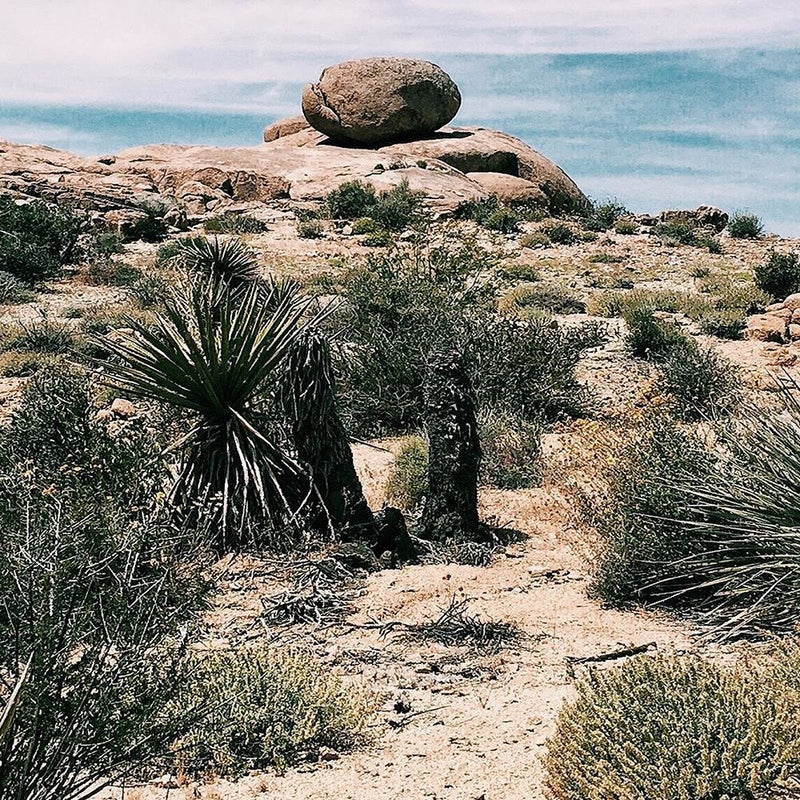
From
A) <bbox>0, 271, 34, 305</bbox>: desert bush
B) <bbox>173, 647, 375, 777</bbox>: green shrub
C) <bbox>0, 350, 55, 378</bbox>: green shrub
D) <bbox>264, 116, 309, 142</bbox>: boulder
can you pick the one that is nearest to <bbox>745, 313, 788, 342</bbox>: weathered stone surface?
<bbox>0, 350, 55, 378</bbox>: green shrub

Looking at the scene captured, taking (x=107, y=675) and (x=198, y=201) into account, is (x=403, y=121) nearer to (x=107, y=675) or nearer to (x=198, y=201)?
(x=198, y=201)

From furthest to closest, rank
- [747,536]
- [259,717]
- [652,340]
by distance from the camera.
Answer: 1. [652,340]
2. [747,536]
3. [259,717]

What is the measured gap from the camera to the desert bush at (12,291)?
60.5 feet

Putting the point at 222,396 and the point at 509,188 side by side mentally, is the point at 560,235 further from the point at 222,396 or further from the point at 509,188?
the point at 222,396

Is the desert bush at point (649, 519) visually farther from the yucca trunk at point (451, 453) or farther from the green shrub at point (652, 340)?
the green shrub at point (652, 340)

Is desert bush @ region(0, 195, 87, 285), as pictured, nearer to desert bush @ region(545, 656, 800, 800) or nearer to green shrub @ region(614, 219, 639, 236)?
green shrub @ region(614, 219, 639, 236)

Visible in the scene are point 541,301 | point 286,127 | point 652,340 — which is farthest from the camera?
point 286,127

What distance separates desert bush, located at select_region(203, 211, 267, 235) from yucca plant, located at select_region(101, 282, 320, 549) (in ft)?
64.8

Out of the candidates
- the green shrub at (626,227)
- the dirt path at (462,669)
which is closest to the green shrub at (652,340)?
the dirt path at (462,669)

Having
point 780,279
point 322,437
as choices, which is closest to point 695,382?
point 322,437

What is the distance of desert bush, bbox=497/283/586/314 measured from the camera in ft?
59.6

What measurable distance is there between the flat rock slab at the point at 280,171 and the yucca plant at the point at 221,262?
820 inches

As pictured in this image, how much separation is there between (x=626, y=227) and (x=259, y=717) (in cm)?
2715

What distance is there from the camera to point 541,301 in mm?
18422
